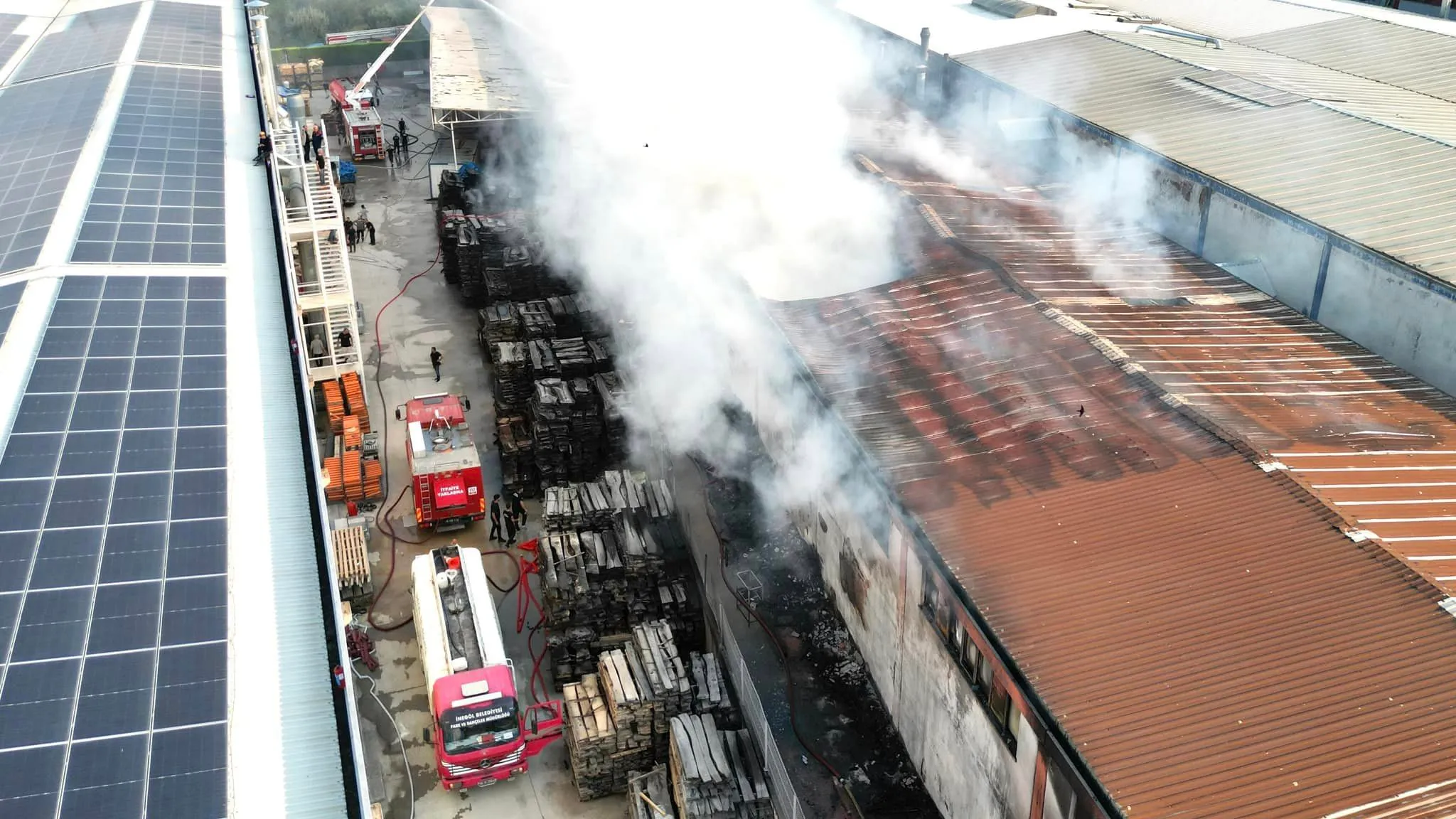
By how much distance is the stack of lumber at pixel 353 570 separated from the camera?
16156 millimetres

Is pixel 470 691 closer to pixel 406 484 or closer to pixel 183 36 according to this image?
pixel 406 484

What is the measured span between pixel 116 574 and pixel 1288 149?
18677 mm

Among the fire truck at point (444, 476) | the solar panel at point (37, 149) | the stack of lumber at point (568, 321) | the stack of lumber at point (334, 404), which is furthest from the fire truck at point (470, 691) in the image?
the stack of lumber at point (568, 321)

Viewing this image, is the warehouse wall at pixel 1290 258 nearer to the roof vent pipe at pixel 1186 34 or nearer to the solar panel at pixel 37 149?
the roof vent pipe at pixel 1186 34

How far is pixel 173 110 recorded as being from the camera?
2306cm

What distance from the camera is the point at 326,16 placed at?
160 ft

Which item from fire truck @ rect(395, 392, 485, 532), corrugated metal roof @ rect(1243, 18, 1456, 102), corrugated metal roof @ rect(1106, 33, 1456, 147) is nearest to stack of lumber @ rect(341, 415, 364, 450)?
fire truck @ rect(395, 392, 485, 532)

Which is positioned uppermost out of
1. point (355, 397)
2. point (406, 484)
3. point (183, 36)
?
point (183, 36)

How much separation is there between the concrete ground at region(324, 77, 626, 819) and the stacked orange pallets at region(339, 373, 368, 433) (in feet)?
1.74

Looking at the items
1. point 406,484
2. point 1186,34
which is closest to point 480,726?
point 406,484

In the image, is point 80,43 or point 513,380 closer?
point 513,380

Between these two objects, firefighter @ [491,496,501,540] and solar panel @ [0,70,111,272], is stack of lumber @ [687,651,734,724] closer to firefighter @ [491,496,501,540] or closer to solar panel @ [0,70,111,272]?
firefighter @ [491,496,501,540]

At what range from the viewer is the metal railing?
12336mm

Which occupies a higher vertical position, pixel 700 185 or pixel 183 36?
pixel 183 36
